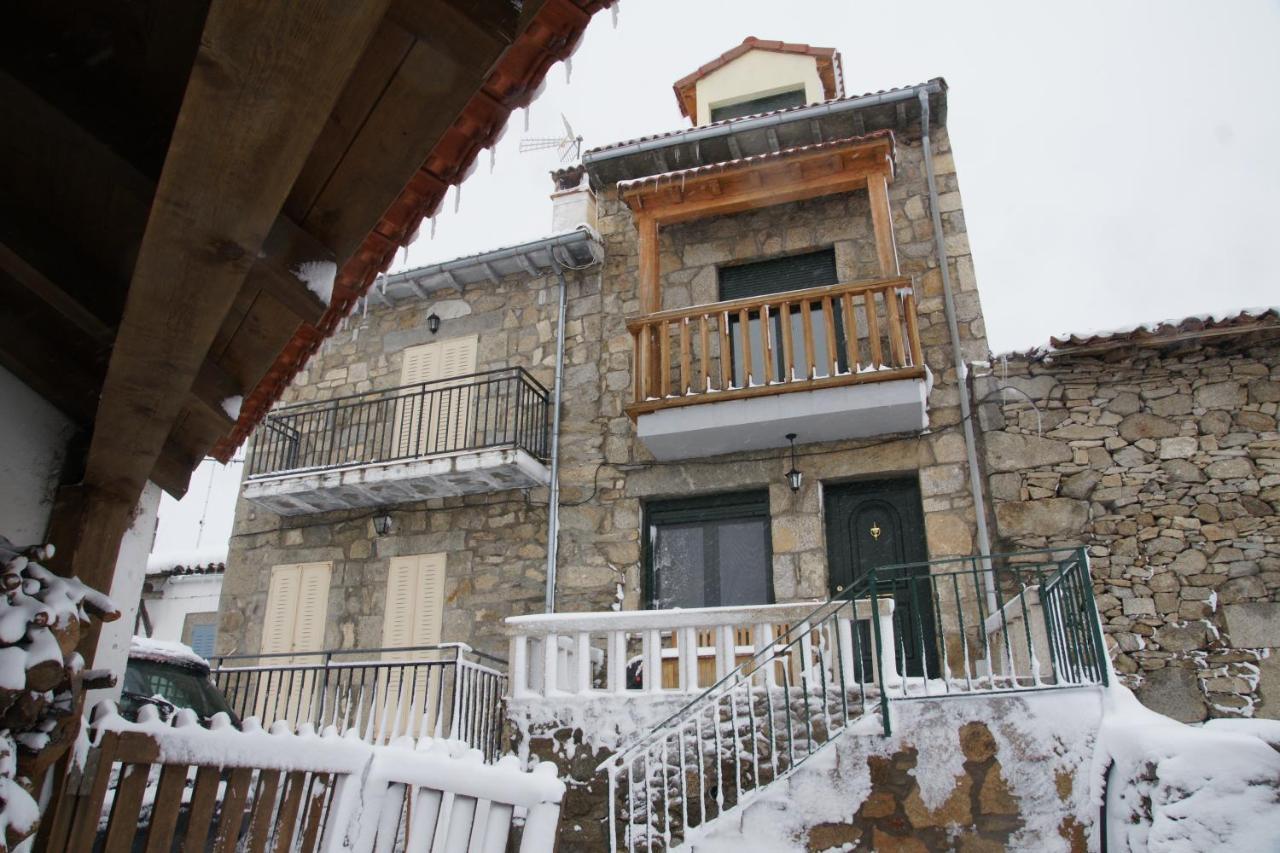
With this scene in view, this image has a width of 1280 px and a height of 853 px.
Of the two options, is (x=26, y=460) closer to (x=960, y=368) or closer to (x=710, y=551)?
(x=710, y=551)

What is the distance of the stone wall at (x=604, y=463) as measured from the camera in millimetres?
8602

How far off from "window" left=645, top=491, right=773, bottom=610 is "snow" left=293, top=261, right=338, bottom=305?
7.00m

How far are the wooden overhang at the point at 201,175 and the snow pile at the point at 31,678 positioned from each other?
1.68 feet

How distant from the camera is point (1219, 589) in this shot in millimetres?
7309

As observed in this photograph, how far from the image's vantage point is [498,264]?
10844mm

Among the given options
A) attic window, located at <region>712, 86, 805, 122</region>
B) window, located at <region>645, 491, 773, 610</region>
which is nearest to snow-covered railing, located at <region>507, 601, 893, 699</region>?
window, located at <region>645, 491, 773, 610</region>

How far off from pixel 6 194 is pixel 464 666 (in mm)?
5476

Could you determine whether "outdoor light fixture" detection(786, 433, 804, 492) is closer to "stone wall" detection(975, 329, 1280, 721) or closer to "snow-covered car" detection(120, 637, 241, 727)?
"stone wall" detection(975, 329, 1280, 721)

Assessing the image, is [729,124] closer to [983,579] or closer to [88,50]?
[983,579]

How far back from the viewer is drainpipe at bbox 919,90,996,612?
7969 mm

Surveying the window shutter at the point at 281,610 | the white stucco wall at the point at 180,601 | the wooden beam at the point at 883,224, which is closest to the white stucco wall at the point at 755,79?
the wooden beam at the point at 883,224

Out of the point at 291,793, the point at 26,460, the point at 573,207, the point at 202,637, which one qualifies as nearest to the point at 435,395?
the point at 573,207

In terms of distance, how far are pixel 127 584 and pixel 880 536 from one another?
263 inches

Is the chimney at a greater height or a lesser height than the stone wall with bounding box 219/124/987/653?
greater
